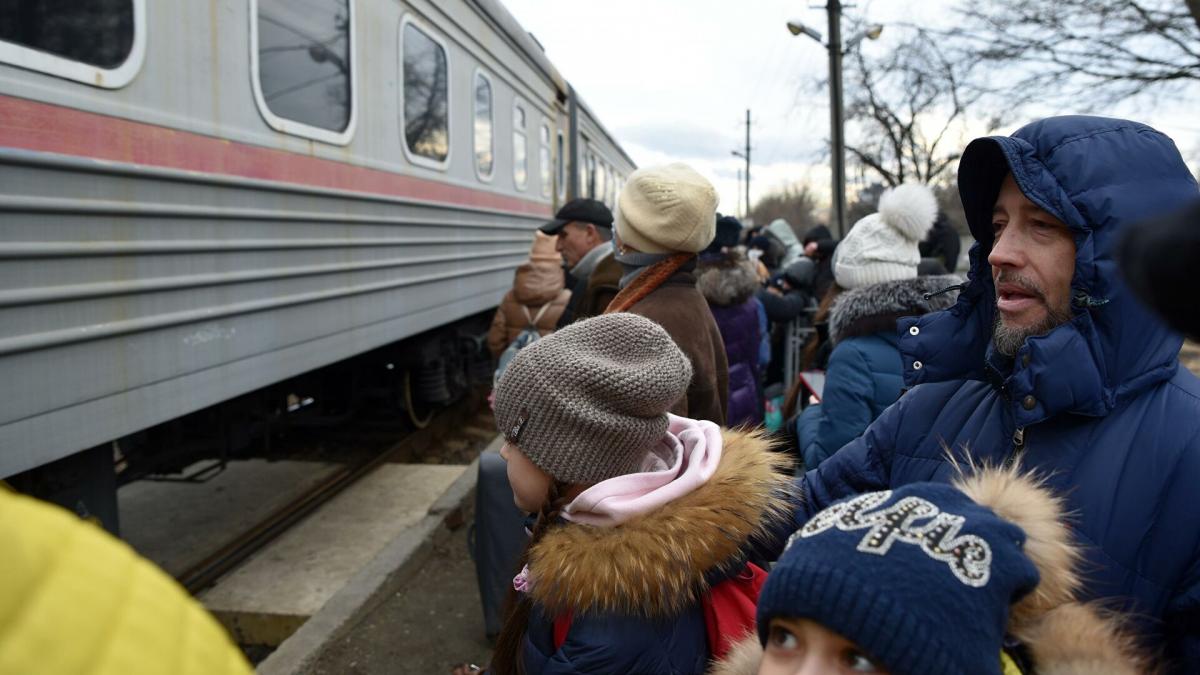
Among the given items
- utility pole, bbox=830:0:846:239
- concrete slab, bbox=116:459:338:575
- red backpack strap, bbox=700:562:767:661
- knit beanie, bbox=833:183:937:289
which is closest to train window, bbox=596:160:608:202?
utility pole, bbox=830:0:846:239

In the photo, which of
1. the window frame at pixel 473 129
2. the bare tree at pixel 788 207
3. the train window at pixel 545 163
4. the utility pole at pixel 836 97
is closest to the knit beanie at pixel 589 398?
the window frame at pixel 473 129

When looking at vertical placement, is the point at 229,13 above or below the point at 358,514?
above

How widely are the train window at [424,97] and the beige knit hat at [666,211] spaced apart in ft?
9.39

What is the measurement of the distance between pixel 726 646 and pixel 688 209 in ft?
5.12

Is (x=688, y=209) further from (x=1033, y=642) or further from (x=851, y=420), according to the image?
(x=1033, y=642)

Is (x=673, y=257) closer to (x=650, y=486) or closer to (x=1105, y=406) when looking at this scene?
(x=650, y=486)

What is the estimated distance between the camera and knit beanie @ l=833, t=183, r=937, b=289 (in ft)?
11.2

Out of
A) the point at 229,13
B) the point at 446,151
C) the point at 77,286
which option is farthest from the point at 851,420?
the point at 446,151

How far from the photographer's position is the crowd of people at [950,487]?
95cm

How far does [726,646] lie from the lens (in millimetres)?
1499

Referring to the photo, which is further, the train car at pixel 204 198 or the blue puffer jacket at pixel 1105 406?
the train car at pixel 204 198

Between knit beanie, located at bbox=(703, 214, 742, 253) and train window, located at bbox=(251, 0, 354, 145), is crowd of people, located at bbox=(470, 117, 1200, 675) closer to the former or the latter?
knit beanie, located at bbox=(703, 214, 742, 253)

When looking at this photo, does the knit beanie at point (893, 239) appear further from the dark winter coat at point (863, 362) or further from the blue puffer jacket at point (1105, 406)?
the blue puffer jacket at point (1105, 406)

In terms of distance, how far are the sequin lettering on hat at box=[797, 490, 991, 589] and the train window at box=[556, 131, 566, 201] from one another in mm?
9576
